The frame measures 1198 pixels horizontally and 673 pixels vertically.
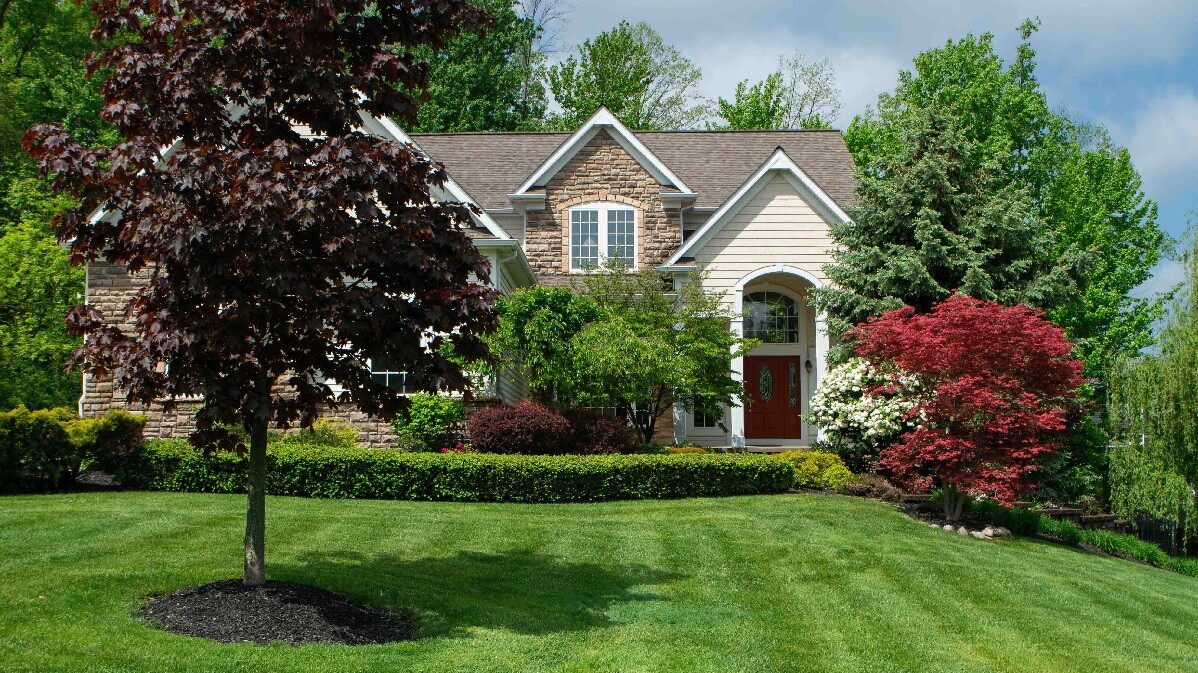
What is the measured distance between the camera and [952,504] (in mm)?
16906

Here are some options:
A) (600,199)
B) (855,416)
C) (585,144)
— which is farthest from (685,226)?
(855,416)

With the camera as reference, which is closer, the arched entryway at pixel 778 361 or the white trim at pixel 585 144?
the white trim at pixel 585 144

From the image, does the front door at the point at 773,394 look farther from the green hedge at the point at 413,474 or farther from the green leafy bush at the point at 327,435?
the green leafy bush at the point at 327,435

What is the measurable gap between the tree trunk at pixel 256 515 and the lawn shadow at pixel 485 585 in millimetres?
853

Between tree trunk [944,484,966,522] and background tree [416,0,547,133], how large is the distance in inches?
1063

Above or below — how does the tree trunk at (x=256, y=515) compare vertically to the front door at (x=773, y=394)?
below

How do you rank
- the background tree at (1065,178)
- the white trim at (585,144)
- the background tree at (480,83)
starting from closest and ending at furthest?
the white trim at (585,144), the background tree at (1065,178), the background tree at (480,83)

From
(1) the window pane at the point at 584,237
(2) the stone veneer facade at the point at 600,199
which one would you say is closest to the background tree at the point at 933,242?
(2) the stone veneer facade at the point at 600,199

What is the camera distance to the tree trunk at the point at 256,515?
9.33m

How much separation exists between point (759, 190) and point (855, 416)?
610cm

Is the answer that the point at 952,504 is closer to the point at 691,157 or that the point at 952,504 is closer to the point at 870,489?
the point at 870,489

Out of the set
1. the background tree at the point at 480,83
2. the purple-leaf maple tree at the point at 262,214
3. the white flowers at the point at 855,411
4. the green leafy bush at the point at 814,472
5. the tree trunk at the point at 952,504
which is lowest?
the tree trunk at the point at 952,504

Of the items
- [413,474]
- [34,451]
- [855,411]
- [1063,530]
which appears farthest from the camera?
[855,411]

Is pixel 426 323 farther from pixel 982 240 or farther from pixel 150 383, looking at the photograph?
pixel 982 240
